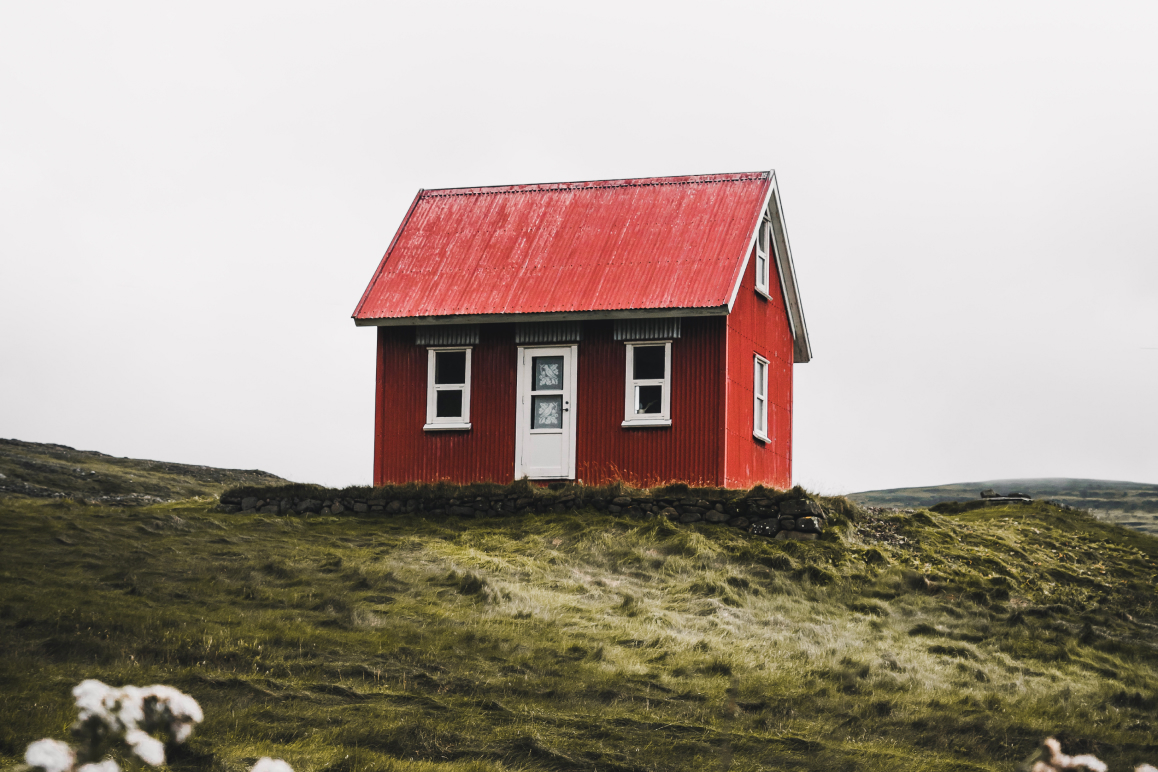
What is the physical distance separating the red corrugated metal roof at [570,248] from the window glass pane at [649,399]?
172cm

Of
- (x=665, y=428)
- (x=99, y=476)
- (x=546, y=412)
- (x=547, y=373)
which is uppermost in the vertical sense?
(x=547, y=373)

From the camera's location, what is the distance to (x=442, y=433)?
2372 centimetres

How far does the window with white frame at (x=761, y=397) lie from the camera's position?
24969 mm

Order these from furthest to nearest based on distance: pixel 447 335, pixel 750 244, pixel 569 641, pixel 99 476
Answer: pixel 99 476 → pixel 447 335 → pixel 750 244 → pixel 569 641

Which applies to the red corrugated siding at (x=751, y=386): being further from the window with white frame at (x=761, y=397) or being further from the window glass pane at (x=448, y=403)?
the window glass pane at (x=448, y=403)

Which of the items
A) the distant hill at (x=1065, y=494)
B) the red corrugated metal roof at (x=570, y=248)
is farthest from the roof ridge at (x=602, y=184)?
the distant hill at (x=1065, y=494)

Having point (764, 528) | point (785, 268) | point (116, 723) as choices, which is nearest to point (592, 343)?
point (764, 528)

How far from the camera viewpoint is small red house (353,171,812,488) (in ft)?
74.1

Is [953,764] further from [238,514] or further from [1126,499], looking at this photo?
[1126,499]

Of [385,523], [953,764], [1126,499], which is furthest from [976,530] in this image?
[1126,499]

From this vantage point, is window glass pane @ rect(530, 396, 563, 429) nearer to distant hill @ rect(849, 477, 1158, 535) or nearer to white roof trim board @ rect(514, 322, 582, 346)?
white roof trim board @ rect(514, 322, 582, 346)

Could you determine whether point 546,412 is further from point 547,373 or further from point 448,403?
point 448,403

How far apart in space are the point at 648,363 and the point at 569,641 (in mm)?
9673

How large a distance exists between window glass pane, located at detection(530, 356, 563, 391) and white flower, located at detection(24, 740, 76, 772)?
64.8 feet
